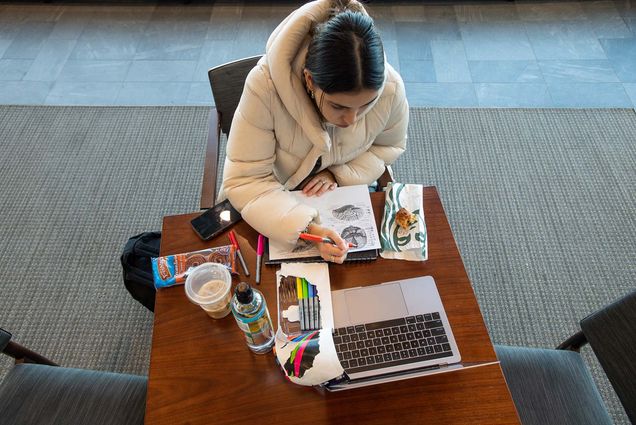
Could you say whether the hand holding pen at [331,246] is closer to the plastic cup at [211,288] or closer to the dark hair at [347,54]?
the plastic cup at [211,288]

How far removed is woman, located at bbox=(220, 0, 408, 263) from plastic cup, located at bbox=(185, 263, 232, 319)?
0.51 feet

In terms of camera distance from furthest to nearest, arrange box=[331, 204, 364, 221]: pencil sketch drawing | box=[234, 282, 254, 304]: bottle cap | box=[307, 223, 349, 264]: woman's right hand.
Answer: box=[331, 204, 364, 221]: pencil sketch drawing, box=[307, 223, 349, 264]: woman's right hand, box=[234, 282, 254, 304]: bottle cap

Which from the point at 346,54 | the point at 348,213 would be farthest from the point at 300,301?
the point at 346,54

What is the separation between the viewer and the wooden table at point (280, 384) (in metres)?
0.83

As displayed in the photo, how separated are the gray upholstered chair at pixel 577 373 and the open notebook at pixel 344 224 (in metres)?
0.49

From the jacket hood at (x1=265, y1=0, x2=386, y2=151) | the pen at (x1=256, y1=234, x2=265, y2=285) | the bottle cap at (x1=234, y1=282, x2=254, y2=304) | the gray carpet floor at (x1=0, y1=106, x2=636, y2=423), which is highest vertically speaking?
the jacket hood at (x1=265, y1=0, x2=386, y2=151)

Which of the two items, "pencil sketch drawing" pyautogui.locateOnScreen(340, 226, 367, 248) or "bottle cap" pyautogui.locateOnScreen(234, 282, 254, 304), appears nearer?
"bottle cap" pyautogui.locateOnScreen(234, 282, 254, 304)

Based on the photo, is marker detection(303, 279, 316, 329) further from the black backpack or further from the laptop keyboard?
the black backpack

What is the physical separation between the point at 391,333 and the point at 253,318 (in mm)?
300

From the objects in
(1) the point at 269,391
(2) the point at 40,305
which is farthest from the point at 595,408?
(2) the point at 40,305

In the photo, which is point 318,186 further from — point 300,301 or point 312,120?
point 300,301

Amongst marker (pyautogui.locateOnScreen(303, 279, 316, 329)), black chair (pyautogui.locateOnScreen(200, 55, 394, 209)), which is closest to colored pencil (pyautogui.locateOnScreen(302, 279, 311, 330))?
marker (pyautogui.locateOnScreen(303, 279, 316, 329))

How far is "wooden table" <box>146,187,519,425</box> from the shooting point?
826 mm

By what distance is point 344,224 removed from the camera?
42.6 inches
